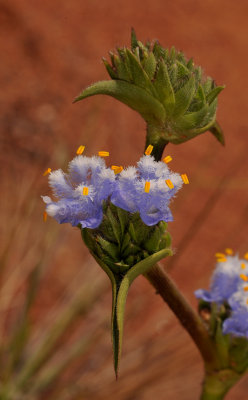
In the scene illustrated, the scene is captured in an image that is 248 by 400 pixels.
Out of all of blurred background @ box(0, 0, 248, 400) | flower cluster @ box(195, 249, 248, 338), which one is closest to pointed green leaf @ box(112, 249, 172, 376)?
A: flower cluster @ box(195, 249, 248, 338)

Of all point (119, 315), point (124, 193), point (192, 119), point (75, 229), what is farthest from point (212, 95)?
point (75, 229)

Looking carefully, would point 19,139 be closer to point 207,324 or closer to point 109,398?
point 109,398

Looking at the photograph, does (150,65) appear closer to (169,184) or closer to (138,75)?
(138,75)

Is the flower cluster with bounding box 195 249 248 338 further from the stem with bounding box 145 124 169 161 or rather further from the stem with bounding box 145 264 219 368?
the stem with bounding box 145 124 169 161

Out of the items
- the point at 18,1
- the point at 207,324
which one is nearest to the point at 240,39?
the point at 18,1

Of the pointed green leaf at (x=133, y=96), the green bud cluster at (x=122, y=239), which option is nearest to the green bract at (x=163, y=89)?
the pointed green leaf at (x=133, y=96)
